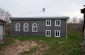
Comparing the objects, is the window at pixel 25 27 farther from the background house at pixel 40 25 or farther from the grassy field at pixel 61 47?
the grassy field at pixel 61 47

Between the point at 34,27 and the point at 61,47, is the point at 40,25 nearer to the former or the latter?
the point at 34,27

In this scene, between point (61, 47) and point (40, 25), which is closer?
point (61, 47)

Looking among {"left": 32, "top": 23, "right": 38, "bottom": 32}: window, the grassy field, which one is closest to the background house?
{"left": 32, "top": 23, "right": 38, "bottom": 32}: window

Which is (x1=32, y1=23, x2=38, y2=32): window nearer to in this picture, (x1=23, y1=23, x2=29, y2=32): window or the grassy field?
(x1=23, y1=23, x2=29, y2=32): window

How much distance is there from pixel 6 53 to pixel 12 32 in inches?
768

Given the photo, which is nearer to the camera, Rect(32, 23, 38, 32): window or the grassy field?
the grassy field

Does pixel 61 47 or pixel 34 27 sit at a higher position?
pixel 34 27

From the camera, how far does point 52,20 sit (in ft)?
122

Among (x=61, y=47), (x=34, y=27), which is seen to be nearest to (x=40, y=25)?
(x=34, y=27)

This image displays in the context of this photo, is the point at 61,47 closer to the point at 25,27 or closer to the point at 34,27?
the point at 34,27

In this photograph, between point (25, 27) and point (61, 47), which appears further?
point (25, 27)

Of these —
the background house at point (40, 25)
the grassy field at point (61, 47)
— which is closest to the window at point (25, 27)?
the background house at point (40, 25)

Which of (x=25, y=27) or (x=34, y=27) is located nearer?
(x=34, y=27)

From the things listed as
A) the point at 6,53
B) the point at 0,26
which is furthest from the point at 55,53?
the point at 0,26
